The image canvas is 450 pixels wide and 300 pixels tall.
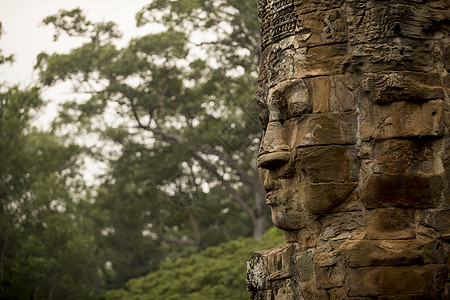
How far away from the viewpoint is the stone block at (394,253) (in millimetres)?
4516

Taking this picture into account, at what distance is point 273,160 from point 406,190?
0.90m

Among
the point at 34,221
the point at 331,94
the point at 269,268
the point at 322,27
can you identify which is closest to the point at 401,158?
the point at 331,94

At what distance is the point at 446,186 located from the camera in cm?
468

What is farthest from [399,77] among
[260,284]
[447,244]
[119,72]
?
[119,72]

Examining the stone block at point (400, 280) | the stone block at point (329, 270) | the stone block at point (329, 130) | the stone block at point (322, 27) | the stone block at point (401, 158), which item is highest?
the stone block at point (322, 27)

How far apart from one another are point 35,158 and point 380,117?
68.3 ft

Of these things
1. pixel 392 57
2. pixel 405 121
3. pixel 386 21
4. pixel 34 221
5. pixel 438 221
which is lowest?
pixel 438 221

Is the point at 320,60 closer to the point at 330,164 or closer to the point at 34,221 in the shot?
the point at 330,164

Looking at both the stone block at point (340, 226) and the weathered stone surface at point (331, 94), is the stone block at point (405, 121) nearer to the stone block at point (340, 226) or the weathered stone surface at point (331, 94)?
the weathered stone surface at point (331, 94)

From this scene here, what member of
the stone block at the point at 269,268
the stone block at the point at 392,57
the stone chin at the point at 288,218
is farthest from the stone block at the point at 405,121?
the stone block at the point at 269,268

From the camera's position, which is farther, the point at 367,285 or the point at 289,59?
the point at 289,59

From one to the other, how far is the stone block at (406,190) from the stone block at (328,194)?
0.19 meters

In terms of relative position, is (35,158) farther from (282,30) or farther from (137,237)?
(282,30)

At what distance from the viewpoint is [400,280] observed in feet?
14.8
